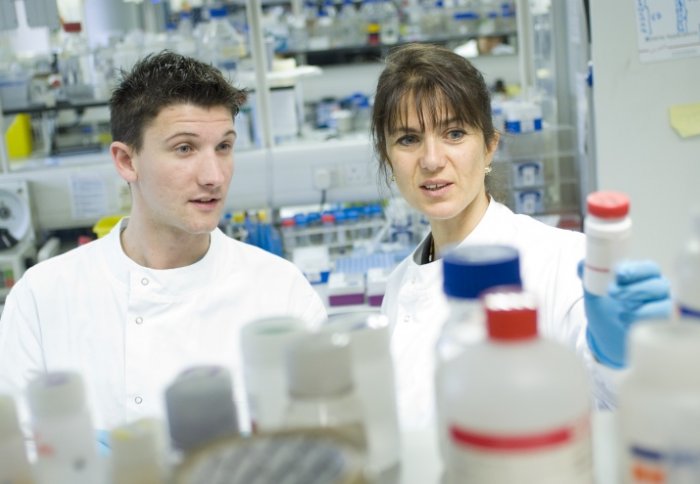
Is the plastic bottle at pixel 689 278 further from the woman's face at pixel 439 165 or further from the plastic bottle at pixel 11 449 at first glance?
the woman's face at pixel 439 165

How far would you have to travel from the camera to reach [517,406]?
0.61 metres

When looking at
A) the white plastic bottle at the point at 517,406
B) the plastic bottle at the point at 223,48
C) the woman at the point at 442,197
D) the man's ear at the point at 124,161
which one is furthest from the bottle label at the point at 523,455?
the plastic bottle at the point at 223,48

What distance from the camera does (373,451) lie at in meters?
0.79

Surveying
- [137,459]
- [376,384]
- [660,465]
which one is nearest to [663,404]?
[660,465]

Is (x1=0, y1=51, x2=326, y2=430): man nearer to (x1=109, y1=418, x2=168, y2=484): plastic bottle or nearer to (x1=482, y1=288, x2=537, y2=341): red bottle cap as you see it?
(x1=109, y1=418, x2=168, y2=484): plastic bottle

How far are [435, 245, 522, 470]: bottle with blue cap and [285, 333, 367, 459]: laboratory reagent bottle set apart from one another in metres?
0.08

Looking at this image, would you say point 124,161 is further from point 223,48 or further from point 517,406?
point 223,48

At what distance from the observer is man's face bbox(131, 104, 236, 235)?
1.84 meters

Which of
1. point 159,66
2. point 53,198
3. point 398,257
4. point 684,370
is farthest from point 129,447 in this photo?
point 53,198

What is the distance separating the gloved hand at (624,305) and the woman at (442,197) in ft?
1.33

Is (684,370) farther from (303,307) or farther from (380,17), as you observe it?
(380,17)

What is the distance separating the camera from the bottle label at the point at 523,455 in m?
0.61

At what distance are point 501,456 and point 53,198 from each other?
3053 mm

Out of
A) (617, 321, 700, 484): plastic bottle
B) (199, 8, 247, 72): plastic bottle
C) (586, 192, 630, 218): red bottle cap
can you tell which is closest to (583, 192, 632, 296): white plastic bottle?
(586, 192, 630, 218): red bottle cap
